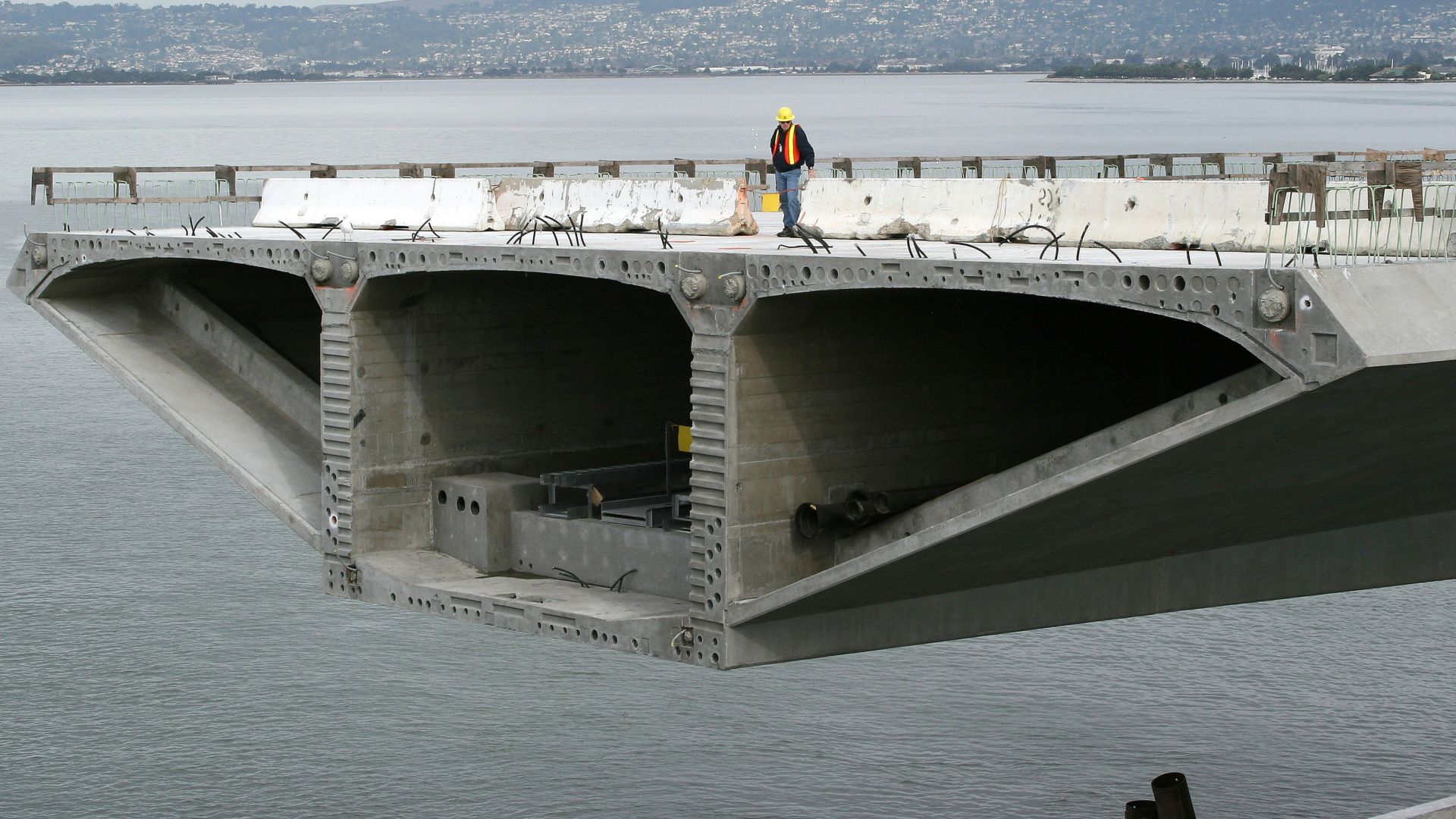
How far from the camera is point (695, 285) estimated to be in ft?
69.4

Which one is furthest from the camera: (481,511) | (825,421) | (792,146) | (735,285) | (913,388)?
(481,511)

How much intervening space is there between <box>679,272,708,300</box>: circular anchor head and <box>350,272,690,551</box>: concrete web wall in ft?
19.7

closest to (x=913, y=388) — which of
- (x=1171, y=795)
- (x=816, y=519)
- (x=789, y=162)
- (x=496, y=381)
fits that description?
(x=816, y=519)

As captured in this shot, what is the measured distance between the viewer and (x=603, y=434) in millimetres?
28703

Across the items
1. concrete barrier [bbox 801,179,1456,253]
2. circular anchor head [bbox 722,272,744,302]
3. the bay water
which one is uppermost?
concrete barrier [bbox 801,179,1456,253]

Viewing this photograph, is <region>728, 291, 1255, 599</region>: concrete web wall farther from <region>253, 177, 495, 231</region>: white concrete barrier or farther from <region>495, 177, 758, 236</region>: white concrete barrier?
<region>253, 177, 495, 231</region>: white concrete barrier

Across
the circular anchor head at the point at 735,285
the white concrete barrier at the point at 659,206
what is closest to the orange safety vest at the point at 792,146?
the white concrete barrier at the point at 659,206

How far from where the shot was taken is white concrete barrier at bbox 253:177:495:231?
29.2 metres

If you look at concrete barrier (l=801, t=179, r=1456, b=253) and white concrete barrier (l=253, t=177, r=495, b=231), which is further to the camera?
white concrete barrier (l=253, t=177, r=495, b=231)

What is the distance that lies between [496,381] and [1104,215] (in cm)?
908

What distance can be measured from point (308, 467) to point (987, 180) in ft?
36.7

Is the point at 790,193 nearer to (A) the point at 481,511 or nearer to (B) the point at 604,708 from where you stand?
(A) the point at 481,511

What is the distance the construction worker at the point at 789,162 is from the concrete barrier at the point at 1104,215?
0.23 metres

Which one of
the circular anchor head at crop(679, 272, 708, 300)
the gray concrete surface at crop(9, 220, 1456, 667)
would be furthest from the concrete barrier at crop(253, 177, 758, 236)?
the circular anchor head at crop(679, 272, 708, 300)
